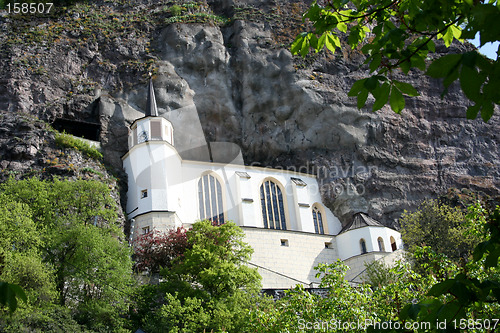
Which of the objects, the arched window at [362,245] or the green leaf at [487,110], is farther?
the arched window at [362,245]

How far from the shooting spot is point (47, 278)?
793 inches

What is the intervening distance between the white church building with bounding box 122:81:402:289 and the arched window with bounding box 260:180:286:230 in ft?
0.22

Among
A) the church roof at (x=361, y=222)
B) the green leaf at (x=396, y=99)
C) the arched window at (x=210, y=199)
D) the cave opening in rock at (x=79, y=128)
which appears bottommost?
the green leaf at (x=396, y=99)

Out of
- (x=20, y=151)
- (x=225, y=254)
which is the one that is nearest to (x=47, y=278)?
(x=225, y=254)

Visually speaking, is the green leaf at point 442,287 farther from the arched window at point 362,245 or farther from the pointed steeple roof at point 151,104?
the pointed steeple roof at point 151,104

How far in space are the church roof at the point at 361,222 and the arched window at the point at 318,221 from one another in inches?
73.8

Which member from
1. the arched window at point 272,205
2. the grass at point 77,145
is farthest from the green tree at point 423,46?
the arched window at point 272,205

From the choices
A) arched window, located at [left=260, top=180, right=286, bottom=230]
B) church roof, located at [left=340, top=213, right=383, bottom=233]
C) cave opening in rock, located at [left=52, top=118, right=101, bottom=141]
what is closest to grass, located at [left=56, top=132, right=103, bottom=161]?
cave opening in rock, located at [left=52, top=118, right=101, bottom=141]

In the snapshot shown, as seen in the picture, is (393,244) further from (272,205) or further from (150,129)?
(150,129)

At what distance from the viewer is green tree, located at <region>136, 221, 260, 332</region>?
20.0 meters

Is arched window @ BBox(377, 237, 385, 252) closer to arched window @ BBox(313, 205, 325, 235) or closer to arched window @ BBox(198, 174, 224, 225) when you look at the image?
arched window @ BBox(313, 205, 325, 235)

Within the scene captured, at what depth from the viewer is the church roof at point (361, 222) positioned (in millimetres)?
33844

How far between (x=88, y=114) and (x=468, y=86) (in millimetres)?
35554

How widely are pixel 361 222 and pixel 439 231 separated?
16.3 ft
